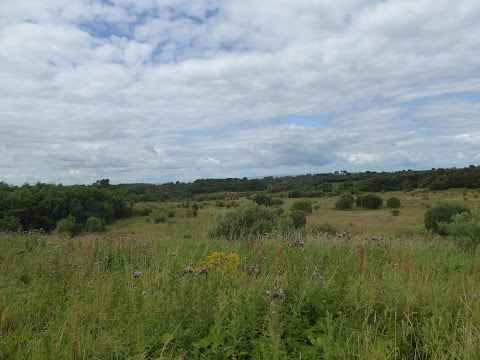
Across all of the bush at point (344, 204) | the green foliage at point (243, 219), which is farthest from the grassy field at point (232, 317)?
the bush at point (344, 204)

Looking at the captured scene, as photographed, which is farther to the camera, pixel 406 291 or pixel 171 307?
Result: pixel 406 291

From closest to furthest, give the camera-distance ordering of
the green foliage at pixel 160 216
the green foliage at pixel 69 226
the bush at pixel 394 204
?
the green foliage at pixel 69 226, the green foliage at pixel 160 216, the bush at pixel 394 204

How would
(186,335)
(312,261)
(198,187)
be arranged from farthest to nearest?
(198,187) < (312,261) < (186,335)

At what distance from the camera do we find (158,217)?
59625mm

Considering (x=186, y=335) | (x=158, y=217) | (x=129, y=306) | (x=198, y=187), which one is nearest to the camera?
(x=186, y=335)

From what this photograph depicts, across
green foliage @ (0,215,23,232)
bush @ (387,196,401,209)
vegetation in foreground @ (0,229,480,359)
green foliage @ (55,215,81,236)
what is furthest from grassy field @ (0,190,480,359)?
bush @ (387,196,401,209)

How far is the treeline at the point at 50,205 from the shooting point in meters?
47.9

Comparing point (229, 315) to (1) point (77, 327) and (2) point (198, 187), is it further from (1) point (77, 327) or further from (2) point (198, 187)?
(2) point (198, 187)

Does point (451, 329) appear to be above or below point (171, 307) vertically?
below

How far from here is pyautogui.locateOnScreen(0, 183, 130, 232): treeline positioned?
47938 millimetres

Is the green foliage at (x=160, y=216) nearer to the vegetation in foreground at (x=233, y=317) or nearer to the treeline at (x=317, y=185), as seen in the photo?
the treeline at (x=317, y=185)

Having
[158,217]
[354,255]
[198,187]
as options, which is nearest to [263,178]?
[198,187]

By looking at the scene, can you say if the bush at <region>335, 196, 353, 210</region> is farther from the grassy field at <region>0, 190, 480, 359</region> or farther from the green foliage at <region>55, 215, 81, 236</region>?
the grassy field at <region>0, 190, 480, 359</region>

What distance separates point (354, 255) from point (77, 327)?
427 centimetres
